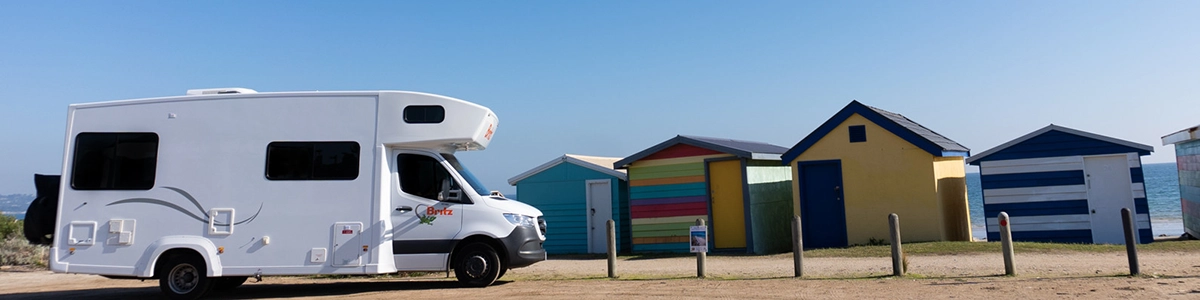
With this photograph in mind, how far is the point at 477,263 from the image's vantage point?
9.83 metres

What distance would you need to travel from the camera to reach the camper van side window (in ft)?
32.2

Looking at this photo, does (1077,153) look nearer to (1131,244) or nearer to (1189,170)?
(1189,170)

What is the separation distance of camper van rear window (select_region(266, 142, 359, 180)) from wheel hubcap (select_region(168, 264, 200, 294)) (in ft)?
4.94

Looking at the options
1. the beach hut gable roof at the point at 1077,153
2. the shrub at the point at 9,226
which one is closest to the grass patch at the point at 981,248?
the beach hut gable roof at the point at 1077,153

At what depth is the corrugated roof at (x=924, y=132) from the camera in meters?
15.0

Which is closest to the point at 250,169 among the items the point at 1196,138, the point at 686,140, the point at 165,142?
the point at 165,142

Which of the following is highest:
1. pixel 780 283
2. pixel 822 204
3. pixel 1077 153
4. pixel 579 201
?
pixel 1077 153

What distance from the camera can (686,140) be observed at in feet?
53.8

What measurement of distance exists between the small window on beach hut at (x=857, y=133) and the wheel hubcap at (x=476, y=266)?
8745mm

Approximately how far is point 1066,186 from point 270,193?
13.9 meters

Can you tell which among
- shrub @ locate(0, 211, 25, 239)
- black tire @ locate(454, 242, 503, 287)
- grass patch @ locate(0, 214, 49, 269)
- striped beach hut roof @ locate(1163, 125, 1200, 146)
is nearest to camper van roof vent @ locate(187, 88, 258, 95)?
black tire @ locate(454, 242, 503, 287)

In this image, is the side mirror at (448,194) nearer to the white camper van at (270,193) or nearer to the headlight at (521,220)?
the white camper van at (270,193)

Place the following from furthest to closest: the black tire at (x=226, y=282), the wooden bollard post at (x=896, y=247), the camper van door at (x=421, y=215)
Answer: the black tire at (x=226, y=282), the camper van door at (x=421, y=215), the wooden bollard post at (x=896, y=247)

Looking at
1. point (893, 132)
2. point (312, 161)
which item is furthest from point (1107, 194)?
point (312, 161)
